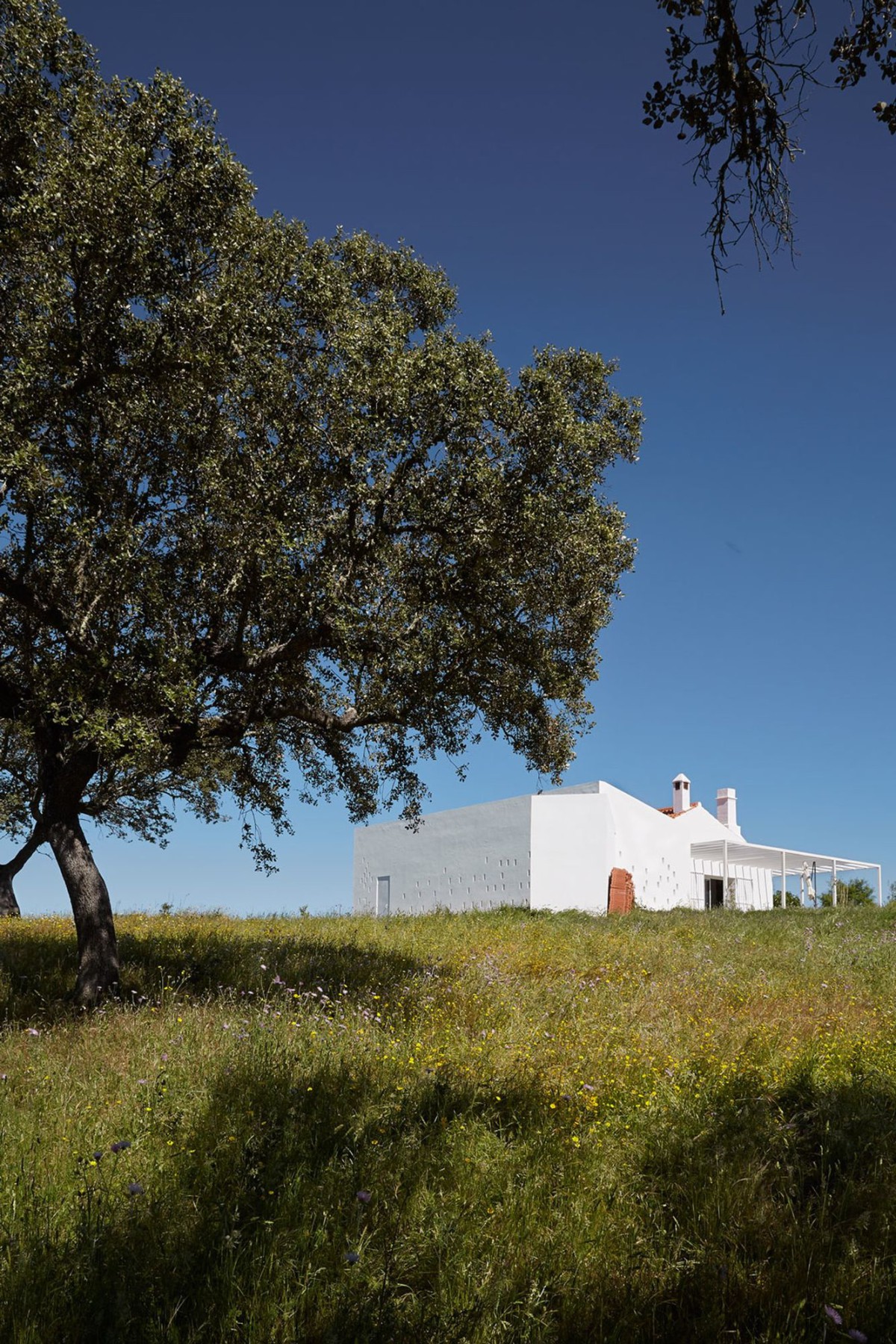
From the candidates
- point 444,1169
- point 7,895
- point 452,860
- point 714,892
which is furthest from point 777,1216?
point 714,892

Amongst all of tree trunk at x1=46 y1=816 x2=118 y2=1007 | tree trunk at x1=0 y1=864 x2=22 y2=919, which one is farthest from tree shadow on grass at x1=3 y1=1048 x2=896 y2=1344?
tree trunk at x1=0 y1=864 x2=22 y2=919

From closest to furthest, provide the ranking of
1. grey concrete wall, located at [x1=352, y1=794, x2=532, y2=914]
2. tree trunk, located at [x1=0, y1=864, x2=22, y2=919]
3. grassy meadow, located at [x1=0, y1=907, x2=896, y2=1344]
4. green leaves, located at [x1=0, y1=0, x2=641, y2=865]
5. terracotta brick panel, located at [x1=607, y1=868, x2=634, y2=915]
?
grassy meadow, located at [x1=0, y1=907, x2=896, y2=1344], green leaves, located at [x1=0, y1=0, x2=641, y2=865], tree trunk, located at [x1=0, y1=864, x2=22, y2=919], terracotta brick panel, located at [x1=607, y1=868, x2=634, y2=915], grey concrete wall, located at [x1=352, y1=794, x2=532, y2=914]

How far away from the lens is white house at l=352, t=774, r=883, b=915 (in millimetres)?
35250

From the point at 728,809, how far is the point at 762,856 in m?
5.09

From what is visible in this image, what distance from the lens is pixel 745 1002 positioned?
37.8ft

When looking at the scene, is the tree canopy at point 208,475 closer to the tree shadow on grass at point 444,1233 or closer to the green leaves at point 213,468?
the green leaves at point 213,468

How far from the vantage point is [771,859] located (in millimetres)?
42219

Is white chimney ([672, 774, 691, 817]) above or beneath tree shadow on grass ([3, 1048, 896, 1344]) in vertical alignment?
above

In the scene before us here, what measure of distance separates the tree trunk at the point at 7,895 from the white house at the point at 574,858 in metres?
13.8

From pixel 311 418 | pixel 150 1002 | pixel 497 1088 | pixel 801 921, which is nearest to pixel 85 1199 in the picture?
pixel 497 1088

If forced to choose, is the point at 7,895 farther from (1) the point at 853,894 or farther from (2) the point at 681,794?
(1) the point at 853,894

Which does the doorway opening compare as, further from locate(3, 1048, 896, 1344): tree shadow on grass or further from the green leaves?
locate(3, 1048, 896, 1344): tree shadow on grass

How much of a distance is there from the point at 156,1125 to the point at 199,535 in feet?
23.1

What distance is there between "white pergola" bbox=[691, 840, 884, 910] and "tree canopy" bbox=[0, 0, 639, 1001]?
97.8 ft
